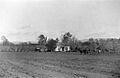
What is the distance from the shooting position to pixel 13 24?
27.9 ft

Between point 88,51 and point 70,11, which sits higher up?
point 70,11

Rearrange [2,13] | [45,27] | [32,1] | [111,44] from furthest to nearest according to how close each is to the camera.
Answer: [111,44] → [45,27] → [32,1] → [2,13]

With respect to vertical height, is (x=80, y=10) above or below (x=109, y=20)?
above

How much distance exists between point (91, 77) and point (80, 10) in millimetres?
5180

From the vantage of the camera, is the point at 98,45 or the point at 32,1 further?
the point at 98,45

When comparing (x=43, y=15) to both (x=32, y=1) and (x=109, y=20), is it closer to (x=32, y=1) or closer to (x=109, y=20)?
(x=32, y=1)

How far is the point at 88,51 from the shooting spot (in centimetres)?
5088

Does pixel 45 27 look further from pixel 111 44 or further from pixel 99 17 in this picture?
pixel 111 44

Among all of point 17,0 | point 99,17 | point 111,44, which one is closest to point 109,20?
point 99,17

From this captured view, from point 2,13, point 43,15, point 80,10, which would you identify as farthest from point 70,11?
point 2,13

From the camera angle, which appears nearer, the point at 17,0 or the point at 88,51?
the point at 17,0

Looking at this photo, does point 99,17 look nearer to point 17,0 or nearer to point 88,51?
point 17,0

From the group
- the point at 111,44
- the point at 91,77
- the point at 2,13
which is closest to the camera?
the point at 2,13

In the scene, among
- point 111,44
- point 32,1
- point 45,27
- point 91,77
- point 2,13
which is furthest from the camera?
point 111,44
